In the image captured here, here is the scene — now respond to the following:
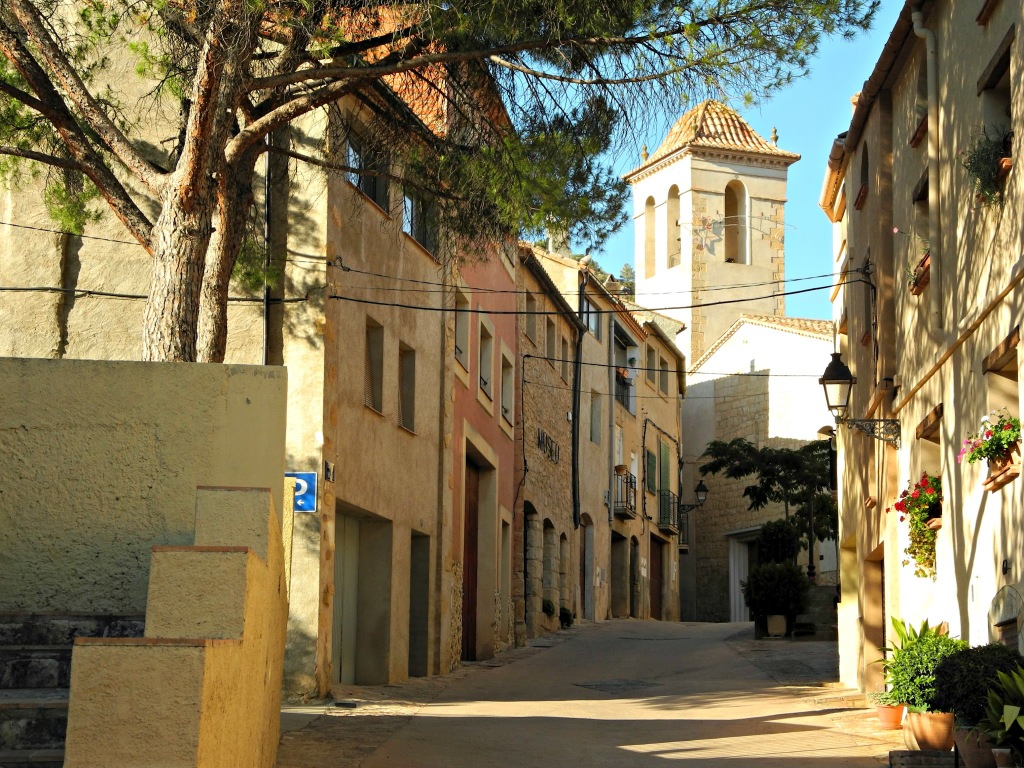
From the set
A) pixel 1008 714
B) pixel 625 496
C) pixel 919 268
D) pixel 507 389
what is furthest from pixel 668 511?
pixel 1008 714

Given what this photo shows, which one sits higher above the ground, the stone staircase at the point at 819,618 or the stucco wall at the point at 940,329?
the stucco wall at the point at 940,329

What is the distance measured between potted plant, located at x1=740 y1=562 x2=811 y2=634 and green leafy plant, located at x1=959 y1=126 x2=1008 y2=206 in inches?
659

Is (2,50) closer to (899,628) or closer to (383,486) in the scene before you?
(383,486)

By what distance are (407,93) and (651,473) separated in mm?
28998

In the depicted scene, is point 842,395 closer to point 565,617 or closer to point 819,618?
point 819,618

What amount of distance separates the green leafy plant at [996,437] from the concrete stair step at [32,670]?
18.6ft

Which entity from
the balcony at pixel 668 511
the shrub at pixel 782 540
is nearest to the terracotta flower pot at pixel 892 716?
the shrub at pixel 782 540

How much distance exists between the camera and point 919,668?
32.4 ft

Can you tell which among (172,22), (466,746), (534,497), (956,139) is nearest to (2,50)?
(172,22)

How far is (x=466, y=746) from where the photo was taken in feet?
34.4

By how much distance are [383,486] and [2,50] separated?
7257 mm

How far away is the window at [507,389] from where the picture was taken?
2494 cm

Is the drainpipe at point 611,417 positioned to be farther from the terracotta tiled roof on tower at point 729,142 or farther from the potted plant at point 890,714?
the potted plant at point 890,714

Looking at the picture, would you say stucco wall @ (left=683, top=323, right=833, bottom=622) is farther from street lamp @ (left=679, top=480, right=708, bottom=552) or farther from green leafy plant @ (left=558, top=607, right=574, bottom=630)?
green leafy plant @ (left=558, top=607, right=574, bottom=630)
